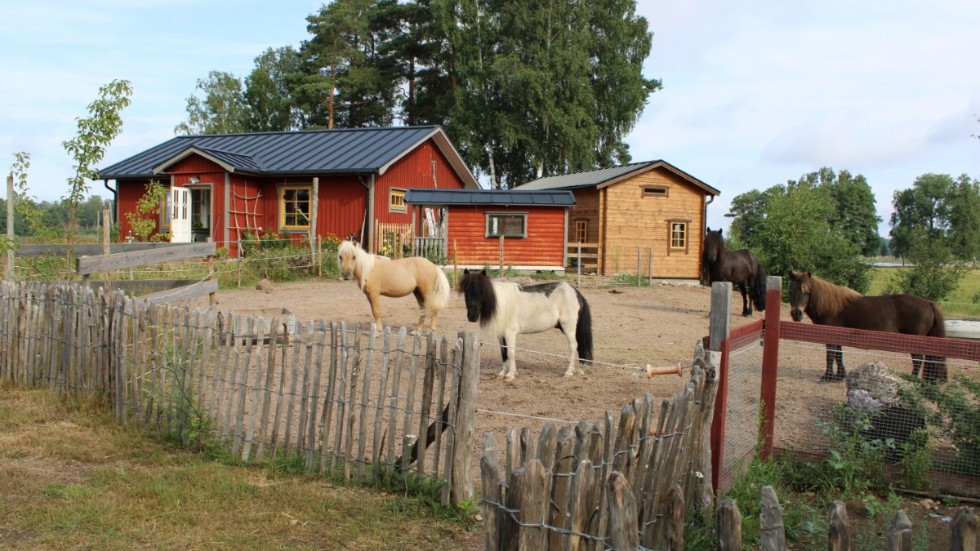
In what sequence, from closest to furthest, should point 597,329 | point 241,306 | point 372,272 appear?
point 372,272 → point 597,329 → point 241,306

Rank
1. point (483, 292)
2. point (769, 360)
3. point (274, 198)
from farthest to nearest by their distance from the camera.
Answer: point (274, 198), point (483, 292), point (769, 360)

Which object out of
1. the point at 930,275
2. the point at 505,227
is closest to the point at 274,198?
the point at 505,227

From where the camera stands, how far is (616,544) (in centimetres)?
270

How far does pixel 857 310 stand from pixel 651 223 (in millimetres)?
19534

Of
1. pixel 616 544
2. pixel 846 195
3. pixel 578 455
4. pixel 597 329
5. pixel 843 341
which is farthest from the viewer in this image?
pixel 846 195

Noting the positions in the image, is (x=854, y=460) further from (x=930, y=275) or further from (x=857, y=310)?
(x=930, y=275)

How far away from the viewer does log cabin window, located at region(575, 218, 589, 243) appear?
28.6 meters

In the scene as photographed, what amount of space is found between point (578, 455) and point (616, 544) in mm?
539

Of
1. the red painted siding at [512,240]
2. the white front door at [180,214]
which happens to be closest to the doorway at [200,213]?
the white front door at [180,214]

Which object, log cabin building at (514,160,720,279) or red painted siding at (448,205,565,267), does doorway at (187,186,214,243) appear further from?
log cabin building at (514,160,720,279)

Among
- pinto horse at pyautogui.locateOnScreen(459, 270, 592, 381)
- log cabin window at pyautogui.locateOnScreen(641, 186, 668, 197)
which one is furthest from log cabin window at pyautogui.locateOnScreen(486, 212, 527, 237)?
pinto horse at pyautogui.locateOnScreen(459, 270, 592, 381)

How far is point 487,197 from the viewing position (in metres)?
24.7

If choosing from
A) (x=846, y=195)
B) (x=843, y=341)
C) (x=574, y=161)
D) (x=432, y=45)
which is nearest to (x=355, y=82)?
(x=432, y=45)

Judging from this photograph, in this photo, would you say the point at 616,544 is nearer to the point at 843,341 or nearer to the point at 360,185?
the point at 843,341
